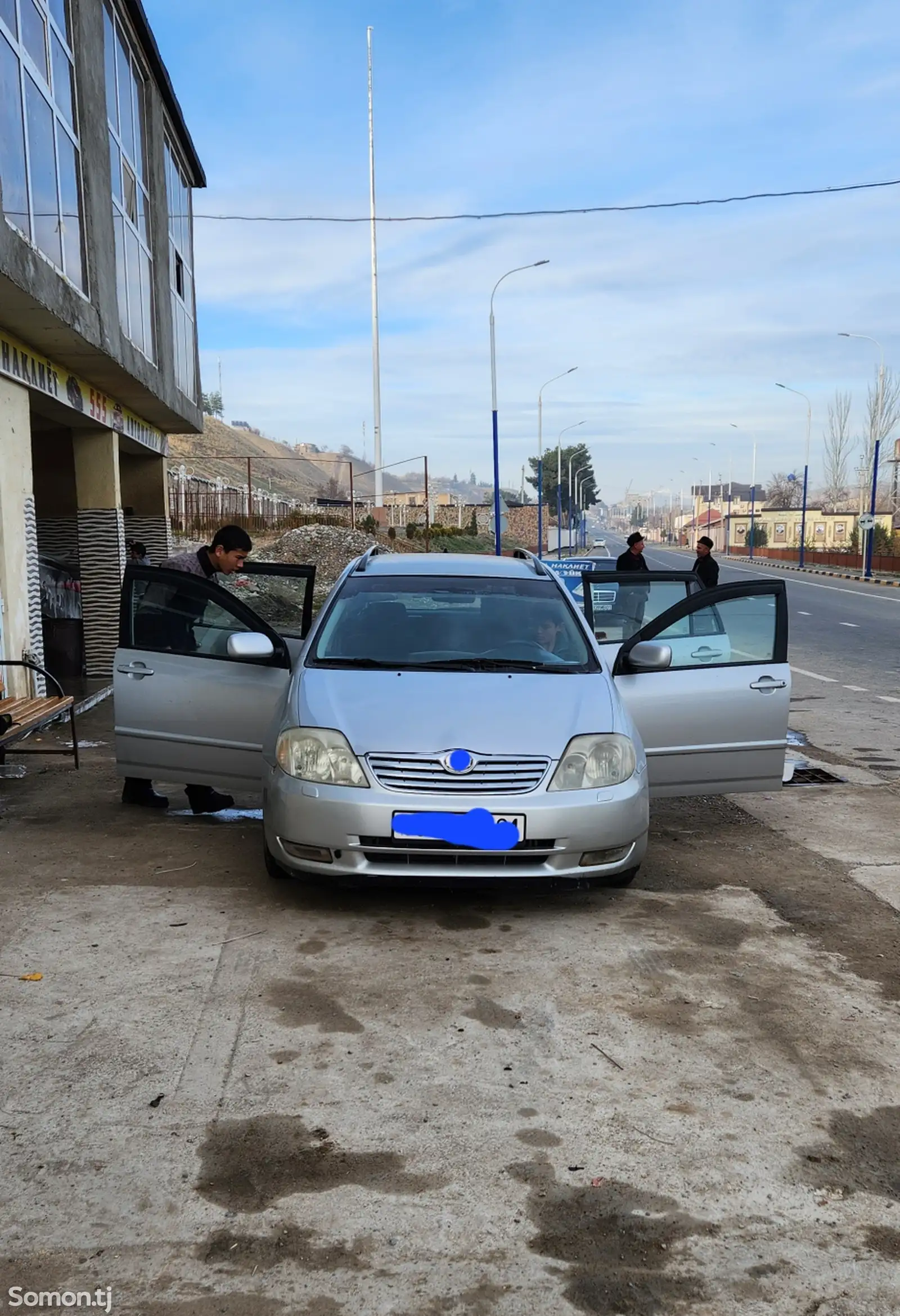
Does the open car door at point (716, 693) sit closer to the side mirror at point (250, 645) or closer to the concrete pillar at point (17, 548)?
the side mirror at point (250, 645)

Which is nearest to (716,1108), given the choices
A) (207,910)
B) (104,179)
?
(207,910)

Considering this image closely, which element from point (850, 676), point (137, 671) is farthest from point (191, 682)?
point (850, 676)

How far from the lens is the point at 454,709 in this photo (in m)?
4.58

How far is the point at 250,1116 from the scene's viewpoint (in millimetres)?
3000

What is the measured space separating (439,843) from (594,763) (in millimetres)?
765

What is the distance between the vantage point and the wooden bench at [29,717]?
7117mm

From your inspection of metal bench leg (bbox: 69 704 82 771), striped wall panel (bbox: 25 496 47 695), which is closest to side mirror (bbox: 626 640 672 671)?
metal bench leg (bbox: 69 704 82 771)

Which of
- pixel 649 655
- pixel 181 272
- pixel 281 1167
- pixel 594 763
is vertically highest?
pixel 181 272

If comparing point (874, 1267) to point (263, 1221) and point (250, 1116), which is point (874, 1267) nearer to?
point (263, 1221)

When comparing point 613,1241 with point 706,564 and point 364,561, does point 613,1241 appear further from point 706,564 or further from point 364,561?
point 706,564

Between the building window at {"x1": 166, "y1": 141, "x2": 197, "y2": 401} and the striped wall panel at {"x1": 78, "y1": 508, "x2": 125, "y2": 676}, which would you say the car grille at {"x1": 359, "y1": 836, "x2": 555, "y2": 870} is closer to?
the striped wall panel at {"x1": 78, "y1": 508, "x2": 125, "y2": 676}

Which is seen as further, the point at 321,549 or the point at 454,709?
the point at 321,549

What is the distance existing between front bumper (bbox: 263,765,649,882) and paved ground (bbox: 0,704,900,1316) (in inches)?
11.2

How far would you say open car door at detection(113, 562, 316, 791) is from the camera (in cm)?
580
